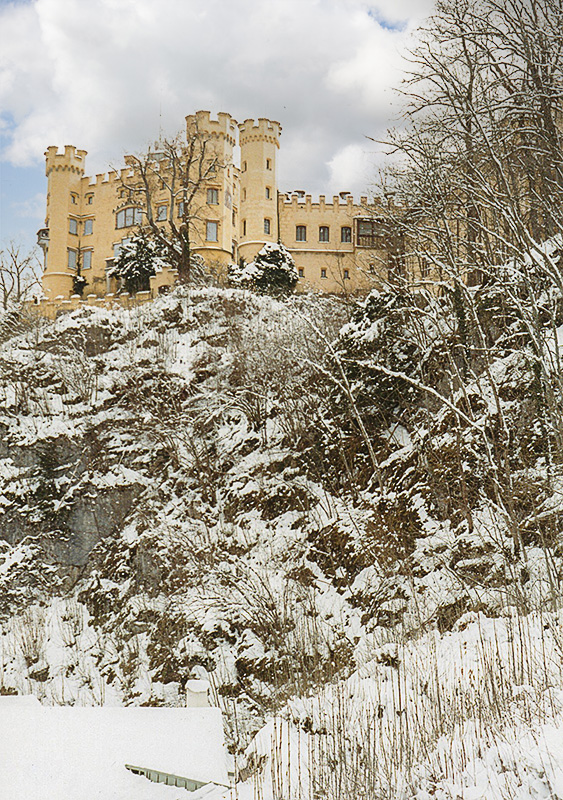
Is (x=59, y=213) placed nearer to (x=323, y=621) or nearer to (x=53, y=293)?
(x=53, y=293)

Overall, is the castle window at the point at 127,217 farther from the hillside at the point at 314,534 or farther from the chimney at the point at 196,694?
the chimney at the point at 196,694

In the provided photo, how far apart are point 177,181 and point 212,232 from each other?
3.10 meters

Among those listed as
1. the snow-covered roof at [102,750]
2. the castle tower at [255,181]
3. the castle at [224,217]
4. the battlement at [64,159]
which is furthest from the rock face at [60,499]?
the battlement at [64,159]

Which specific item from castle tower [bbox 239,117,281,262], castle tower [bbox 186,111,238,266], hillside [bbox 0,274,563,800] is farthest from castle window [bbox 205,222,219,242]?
hillside [bbox 0,274,563,800]

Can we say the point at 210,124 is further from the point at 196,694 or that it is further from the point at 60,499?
the point at 196,694

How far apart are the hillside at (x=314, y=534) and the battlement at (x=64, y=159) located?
23704 millimetres

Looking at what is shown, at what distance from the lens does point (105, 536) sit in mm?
14086

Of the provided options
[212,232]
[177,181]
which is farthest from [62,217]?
[212,232]

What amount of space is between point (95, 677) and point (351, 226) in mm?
34274

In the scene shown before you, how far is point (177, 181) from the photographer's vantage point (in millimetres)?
34125

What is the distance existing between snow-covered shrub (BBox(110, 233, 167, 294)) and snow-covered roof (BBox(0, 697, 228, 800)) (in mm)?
23860

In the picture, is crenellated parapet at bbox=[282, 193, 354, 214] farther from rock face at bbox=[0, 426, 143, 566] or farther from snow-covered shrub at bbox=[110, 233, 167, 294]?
rock face at bbox=[0, 426, 143, 566]

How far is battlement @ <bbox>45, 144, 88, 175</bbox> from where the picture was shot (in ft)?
127

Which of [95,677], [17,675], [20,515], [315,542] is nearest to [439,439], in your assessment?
[315,542]
